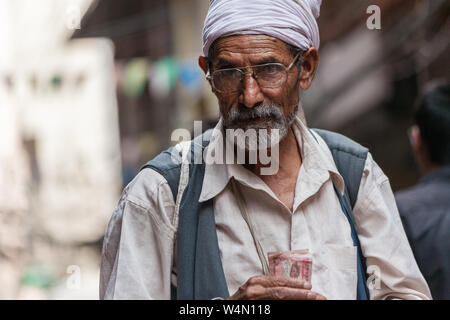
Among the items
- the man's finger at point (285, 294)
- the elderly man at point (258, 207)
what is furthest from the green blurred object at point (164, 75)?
the man's finger at point (285, 294)

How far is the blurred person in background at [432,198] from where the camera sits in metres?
3.61

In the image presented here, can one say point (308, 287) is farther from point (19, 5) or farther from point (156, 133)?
point (156, 133)

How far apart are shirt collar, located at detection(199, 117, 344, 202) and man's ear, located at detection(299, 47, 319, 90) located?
132 mm

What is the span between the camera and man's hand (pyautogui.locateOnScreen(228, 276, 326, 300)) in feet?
7.38

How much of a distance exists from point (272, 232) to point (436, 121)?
5.65 ft

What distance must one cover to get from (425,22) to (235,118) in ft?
25.7

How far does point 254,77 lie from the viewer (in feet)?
8.13

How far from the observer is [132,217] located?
2.38 m

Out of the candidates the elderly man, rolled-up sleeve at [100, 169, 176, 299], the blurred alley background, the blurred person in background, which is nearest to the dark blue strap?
the elderly man

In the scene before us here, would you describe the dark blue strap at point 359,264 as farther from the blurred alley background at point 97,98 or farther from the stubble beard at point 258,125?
the blurred alley background at point 97,98

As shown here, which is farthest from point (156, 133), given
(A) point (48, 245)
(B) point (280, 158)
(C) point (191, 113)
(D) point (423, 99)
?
(B) point (280, 158)

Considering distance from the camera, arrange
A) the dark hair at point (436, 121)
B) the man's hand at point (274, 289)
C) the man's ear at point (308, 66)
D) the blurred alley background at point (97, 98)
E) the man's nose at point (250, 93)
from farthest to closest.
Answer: the blurred alley background at point (97, 98) → the dark hair at point (436, 121) → the man's ear at point (308, 66) → the man's nose at point (250, 93) → the man's hand at point (274, 289)

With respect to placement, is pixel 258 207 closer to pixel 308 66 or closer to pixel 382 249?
pixel 382 249

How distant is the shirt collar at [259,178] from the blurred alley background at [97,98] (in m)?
5.33
